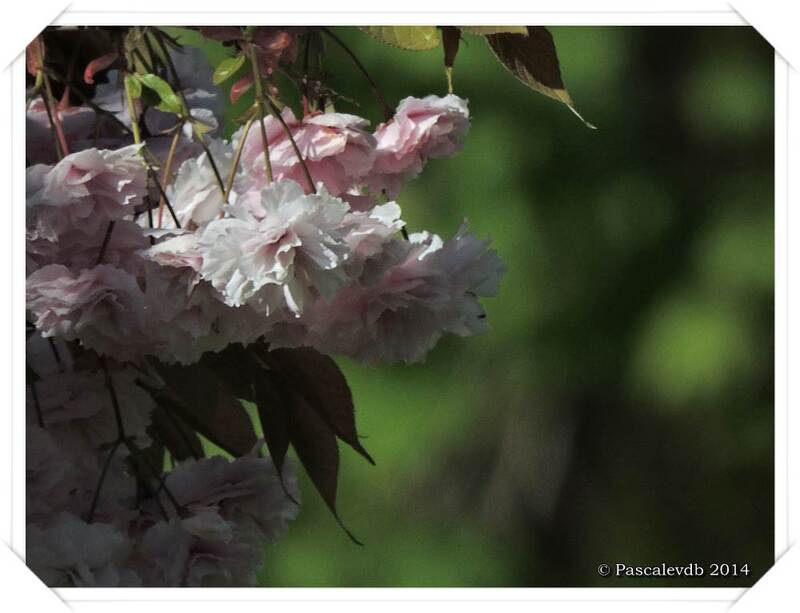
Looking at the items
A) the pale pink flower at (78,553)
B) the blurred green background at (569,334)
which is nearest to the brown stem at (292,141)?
the pale pink flower at (78,553)

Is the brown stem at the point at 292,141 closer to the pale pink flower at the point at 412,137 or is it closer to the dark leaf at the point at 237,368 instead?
the pale pink flower at the point at 412,137

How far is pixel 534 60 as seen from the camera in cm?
58

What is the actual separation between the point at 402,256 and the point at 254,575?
0.26 metres

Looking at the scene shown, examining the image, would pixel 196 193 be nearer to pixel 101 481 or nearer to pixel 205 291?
pixel 205 291

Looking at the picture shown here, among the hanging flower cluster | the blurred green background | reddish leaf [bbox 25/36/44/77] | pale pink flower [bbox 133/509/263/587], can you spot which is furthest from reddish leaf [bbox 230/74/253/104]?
the blurred green background

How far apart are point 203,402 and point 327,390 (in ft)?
0.31

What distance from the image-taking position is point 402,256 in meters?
0.51

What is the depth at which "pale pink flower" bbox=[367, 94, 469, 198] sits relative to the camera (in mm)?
566

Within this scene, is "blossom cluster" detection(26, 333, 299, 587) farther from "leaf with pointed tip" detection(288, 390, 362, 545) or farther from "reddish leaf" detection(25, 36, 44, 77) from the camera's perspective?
"reddish leaf" detection(25, 36, 44, 77)

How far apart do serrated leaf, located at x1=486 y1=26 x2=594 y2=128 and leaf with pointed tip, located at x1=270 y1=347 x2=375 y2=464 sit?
0.63ft

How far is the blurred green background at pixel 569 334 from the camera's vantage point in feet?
5.68

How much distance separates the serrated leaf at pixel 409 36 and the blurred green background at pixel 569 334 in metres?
1.11
